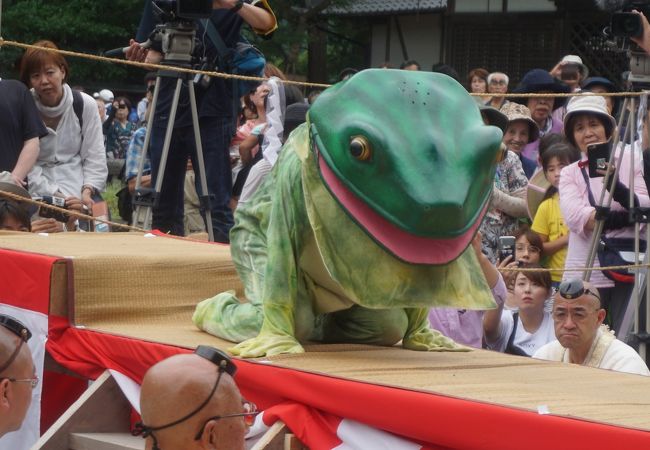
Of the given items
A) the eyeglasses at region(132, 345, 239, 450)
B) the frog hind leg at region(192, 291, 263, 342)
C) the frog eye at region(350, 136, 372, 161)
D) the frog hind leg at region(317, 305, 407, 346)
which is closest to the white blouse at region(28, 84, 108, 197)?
the frog hind leg at region(192, 291, 263, 342)

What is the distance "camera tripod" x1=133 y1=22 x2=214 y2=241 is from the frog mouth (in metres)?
2.38

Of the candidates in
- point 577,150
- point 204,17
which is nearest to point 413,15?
point 577,150

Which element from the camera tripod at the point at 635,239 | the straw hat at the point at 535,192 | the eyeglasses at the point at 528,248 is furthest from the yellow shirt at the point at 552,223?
the camera tripod at the point at 635,239

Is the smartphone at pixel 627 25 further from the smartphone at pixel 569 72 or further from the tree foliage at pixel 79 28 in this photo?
the tree foliage at pixel 79 28

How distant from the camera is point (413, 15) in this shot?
1775 cm

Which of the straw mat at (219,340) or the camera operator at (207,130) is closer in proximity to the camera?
the straw mat at (219,340)

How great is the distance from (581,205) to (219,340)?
2467 millimetres

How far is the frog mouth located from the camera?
13.2 feet

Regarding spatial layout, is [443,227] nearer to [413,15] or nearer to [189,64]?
[189,64]

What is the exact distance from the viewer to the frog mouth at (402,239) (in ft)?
13.2

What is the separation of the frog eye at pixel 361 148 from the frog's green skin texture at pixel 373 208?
0.08 feet

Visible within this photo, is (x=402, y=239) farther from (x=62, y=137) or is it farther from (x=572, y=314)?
(x=62, y=137)

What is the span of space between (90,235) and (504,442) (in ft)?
10.9

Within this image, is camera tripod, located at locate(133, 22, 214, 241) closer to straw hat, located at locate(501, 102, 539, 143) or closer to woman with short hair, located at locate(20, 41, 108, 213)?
woman with short hair, located at locate(20, 41, 108, 213)
